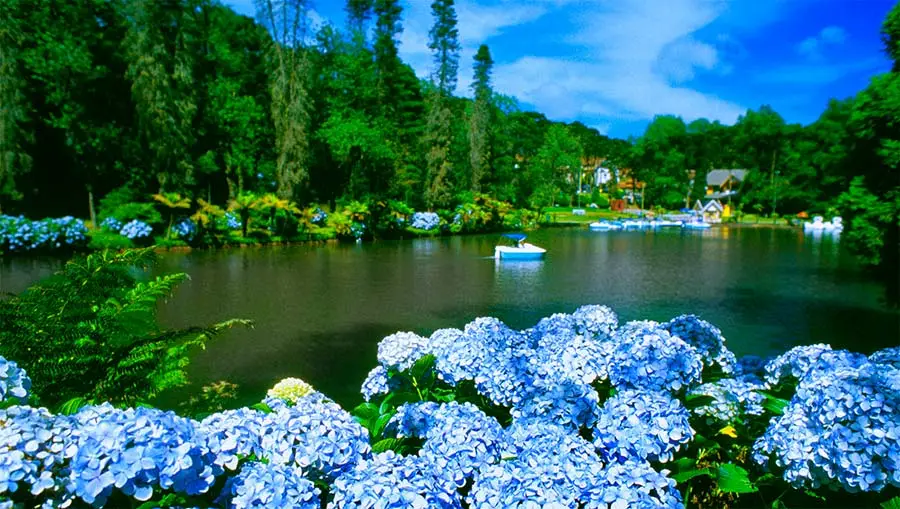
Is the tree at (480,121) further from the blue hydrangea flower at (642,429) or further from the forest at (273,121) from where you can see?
the blue hydrangea flower at (642,429)

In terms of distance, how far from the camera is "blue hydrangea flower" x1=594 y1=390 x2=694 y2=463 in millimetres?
2434

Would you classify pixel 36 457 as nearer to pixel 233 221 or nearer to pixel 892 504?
pixel 892 504

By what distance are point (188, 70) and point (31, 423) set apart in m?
22.6

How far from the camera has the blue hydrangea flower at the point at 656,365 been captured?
297cm

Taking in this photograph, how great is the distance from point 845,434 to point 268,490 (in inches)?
88.0

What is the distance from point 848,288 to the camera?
1379cm

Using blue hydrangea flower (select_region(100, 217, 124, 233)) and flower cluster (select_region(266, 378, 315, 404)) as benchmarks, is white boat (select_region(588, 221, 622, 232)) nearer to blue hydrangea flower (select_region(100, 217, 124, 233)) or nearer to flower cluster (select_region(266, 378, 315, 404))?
blue hydrangea flower (select_region(100, 217, 124, 233))

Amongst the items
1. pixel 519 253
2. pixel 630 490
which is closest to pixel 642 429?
pixel 630 490

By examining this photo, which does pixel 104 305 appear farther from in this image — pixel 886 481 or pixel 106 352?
pixel 886 481

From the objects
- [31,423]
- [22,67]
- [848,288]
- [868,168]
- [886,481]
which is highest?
[22,67]

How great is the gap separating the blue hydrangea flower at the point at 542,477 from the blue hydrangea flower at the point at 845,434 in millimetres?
875

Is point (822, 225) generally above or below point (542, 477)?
below

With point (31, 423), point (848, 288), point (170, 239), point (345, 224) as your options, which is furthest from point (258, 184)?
point (31, 423)

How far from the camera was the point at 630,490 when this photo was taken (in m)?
1.98
